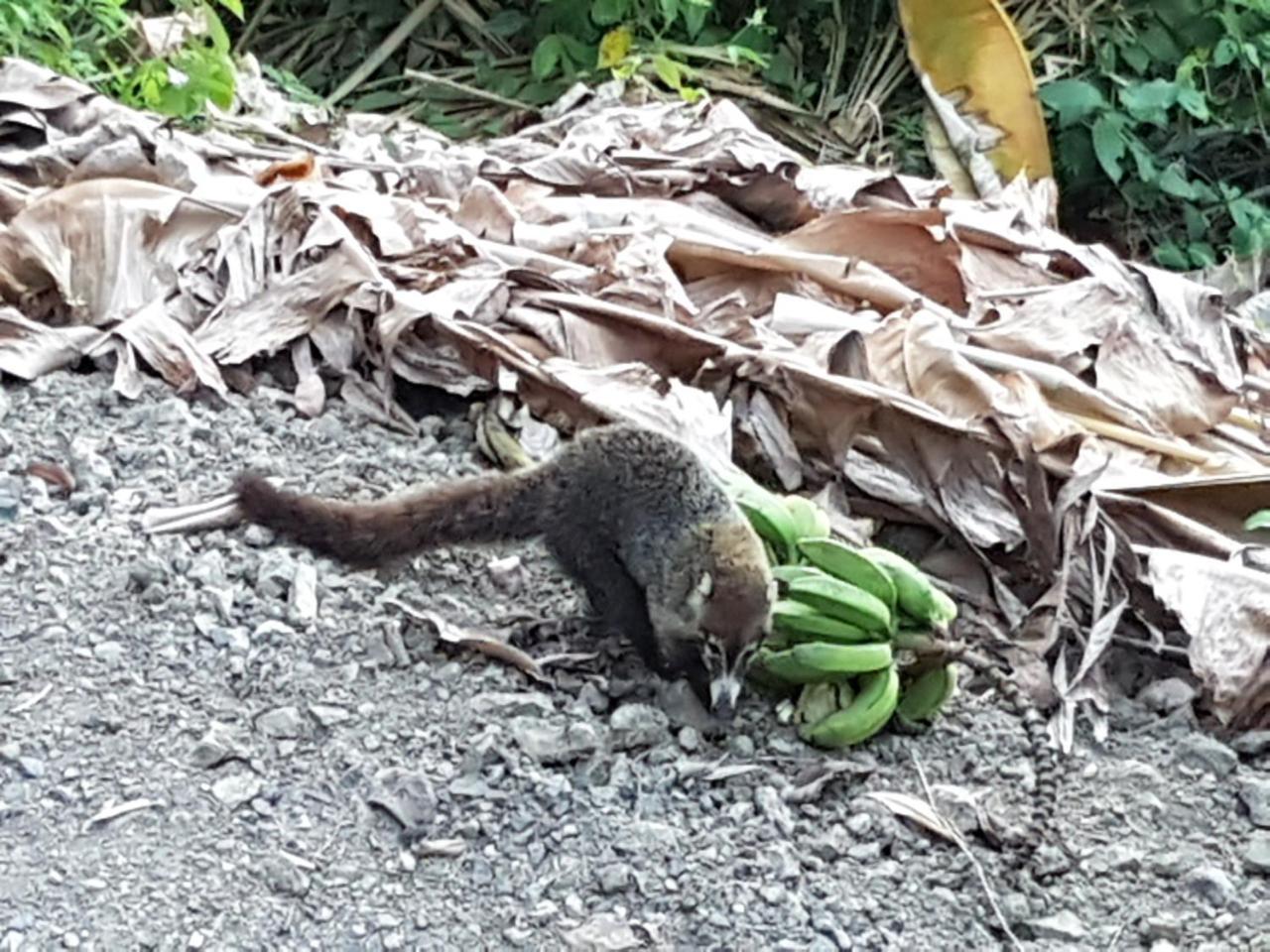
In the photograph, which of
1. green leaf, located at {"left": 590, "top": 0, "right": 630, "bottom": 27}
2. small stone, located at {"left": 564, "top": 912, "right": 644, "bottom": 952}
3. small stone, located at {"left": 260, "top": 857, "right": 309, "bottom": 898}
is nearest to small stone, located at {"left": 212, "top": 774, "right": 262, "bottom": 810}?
small stone, located at {"left": 260, "top": 857, "right": 309, "bottom": 898}

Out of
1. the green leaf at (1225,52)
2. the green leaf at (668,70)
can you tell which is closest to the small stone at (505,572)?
the green leaf at (668,70)

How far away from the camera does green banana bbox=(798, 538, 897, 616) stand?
2650 millimetres

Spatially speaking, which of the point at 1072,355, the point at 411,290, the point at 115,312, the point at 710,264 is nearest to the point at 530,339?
the point at 411,290

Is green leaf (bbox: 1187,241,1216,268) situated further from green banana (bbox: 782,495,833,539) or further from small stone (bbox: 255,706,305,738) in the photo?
small stone (bbox: 255,706,305,738)

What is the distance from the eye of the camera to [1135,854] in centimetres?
247

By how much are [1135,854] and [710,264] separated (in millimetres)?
1694

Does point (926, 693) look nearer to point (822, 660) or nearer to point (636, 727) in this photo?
point (822, 660)

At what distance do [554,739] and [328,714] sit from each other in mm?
314

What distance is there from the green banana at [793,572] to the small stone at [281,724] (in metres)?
0.71

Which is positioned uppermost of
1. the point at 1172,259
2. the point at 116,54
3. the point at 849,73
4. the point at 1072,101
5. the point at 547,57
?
the point at 116,54

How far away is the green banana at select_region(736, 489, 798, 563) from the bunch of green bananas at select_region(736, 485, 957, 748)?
4 centimetres

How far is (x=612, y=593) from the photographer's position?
2688 mm

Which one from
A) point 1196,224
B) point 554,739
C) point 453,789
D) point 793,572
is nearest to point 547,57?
point 1196,224

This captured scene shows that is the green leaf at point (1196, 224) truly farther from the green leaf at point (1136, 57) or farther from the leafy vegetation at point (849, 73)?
the green leaf at point (1136, 57)
